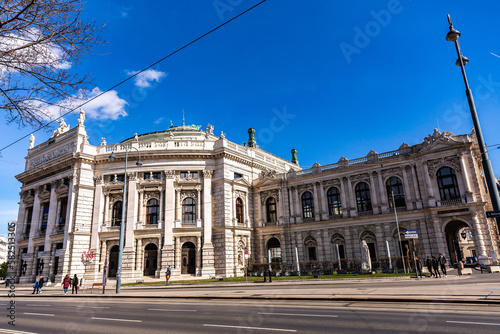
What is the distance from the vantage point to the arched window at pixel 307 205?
141 feet

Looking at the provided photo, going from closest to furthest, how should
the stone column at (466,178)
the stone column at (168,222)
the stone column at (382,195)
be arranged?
the stone column at (466,178) < the stone column at (382,195) < the stone column at (168,222)

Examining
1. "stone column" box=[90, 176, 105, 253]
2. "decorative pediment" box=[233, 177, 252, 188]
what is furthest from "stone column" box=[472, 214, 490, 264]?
"stone column" box=[90, 176, 105, 253]

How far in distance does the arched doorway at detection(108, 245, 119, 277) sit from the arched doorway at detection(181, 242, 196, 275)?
27.3 feet

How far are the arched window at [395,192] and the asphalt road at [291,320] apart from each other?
2646 cm

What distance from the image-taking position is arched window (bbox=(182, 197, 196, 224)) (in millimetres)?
42188

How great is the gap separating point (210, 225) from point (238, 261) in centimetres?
576

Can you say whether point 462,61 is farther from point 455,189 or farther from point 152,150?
point 152,150

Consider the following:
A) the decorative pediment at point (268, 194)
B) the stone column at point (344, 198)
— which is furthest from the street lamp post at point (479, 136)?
the decorative pediment at point (268, 194)

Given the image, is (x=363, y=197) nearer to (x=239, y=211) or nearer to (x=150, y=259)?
(x=239, y=211)

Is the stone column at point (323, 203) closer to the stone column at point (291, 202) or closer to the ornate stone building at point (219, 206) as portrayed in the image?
the ornate stone building at point (219, 206)

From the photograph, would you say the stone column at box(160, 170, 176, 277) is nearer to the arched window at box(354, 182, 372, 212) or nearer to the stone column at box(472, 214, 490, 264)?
the arched window at box(354, 182, 372, 212)

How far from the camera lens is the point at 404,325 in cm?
918

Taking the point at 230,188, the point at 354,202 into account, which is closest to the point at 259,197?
the point at 230,188

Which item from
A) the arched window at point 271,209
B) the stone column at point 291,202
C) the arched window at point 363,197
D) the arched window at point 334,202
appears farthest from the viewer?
the arched window at point 271,209
